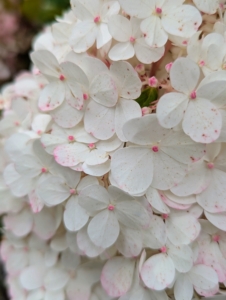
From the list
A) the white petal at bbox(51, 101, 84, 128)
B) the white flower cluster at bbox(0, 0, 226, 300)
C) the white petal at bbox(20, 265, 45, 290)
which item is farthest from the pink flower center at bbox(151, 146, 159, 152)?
the white petal at bbox(20, 265, 45, 290)

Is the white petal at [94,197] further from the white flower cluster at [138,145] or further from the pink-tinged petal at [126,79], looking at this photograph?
the pink-tinged petal at [126,79]

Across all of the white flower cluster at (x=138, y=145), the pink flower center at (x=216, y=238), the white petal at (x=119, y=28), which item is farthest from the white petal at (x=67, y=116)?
the pink flower center at (x=216, y=238)

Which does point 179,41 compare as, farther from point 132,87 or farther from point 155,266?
point 155,266

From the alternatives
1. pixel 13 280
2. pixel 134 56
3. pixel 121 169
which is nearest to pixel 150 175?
pixel 121 169

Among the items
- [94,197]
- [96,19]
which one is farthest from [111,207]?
[96,19]

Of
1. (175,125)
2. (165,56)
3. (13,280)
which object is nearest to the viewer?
(175,125)

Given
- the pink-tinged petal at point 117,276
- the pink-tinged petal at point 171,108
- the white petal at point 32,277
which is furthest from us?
the white petal at point 32,277

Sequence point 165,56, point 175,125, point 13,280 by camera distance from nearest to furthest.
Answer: point 175,125 → point 165,56 → point 13,280
